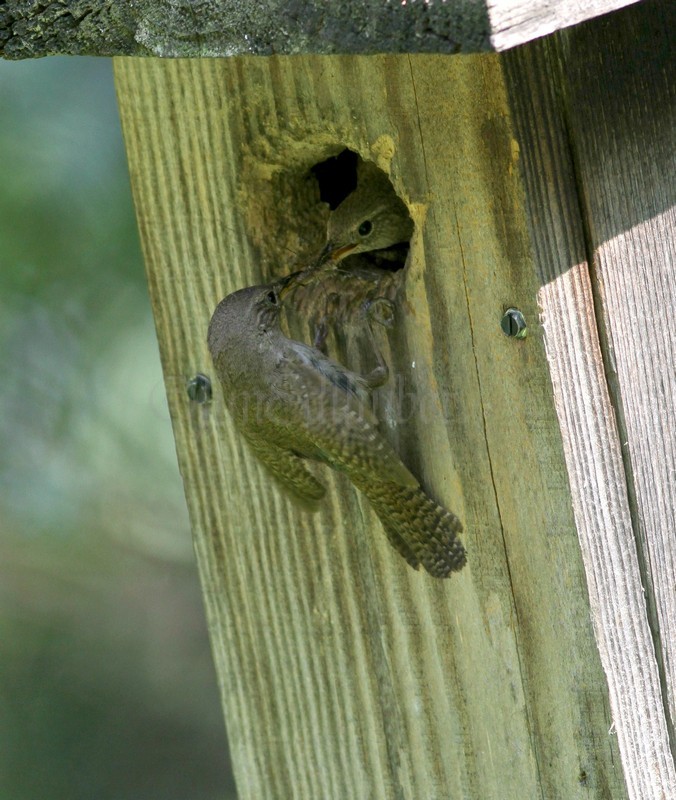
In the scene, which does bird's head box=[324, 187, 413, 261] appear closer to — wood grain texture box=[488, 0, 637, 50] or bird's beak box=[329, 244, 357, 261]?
bird's beak box=[329, 244, 357, 261]

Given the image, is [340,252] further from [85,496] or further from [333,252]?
[85,496]

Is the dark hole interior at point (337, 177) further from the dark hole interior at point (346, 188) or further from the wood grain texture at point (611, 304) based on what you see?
the wood grain texture at point (611, 304)

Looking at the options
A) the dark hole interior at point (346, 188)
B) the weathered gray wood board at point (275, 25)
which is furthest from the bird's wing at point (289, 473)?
the weathered gray wood board at point (275, 25)

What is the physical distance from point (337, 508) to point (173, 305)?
59 cm

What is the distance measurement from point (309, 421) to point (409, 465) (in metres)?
0.35

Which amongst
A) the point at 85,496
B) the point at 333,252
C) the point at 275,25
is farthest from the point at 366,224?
the point at 85,496

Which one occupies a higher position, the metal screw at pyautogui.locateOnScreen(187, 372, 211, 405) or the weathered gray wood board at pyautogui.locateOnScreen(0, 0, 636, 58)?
the weathered gray wood board at pyautogui.locateOnScreen(0, 0, 636, 58)

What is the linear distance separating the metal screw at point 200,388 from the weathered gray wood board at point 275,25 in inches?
38.5

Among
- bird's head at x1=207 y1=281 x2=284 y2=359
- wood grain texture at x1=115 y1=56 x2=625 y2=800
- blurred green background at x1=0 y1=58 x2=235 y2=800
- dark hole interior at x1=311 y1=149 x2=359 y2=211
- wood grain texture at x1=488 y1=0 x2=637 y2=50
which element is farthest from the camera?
blurred green background at x1=0 y1=58 x2=235 y2=800

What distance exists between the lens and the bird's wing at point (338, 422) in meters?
2.37

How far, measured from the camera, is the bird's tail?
92.2 inches

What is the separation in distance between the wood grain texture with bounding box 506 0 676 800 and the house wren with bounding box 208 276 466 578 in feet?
1.15

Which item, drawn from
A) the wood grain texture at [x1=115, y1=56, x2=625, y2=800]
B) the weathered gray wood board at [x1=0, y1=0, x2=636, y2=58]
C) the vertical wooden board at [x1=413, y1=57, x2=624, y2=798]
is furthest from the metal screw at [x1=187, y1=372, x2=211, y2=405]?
the weathered gray wood board at [x1=0, y1=0, x2=636, y2=58]

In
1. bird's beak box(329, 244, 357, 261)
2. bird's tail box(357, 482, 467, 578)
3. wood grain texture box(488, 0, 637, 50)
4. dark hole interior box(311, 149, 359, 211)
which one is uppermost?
dark hole interior box(311, 149, 359, 211)
